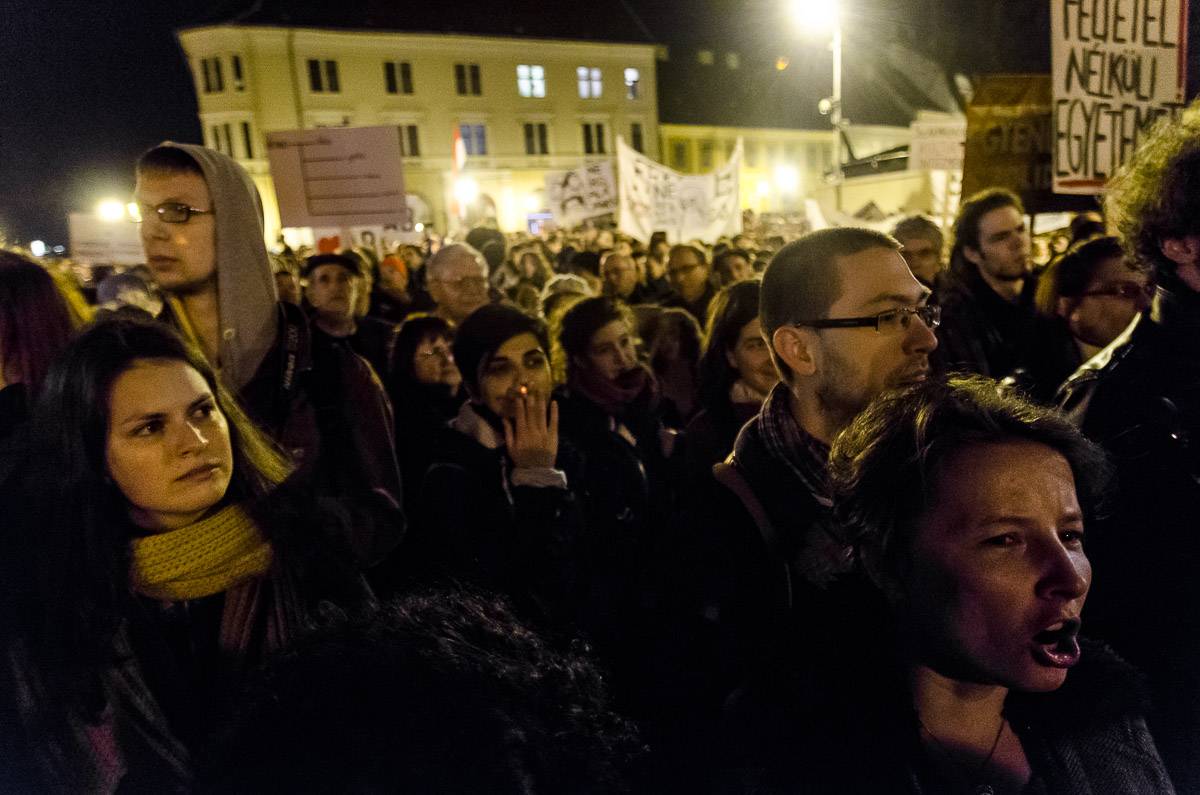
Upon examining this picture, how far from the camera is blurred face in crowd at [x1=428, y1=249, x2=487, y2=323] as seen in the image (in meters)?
4.81

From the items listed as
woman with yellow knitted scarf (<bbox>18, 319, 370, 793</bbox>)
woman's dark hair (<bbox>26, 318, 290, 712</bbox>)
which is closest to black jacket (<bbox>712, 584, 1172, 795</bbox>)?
woman with yellow knitted scarf (<bbox>18, 319, 370, 793</bbox>)

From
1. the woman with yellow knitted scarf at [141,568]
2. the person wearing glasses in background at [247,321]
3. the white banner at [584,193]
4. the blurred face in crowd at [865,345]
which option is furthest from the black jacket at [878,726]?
the white banner at [584,193]

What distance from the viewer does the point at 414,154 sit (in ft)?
138

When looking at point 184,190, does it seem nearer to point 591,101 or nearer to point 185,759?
point 185,759

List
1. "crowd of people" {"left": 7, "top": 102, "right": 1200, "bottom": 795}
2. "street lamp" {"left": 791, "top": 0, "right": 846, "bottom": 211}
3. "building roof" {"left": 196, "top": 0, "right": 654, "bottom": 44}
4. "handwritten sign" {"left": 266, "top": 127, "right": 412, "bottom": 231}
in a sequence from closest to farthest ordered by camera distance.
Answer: "crowd of people" {"left": 7, "top": 102, "right": 1200, "bottom": 795} → "handwritten sign" {"left": 266, "top": 127, "right": 412, "bottom": 231} → "street lamp" {"left": 791, "top": 0, "right": 846, "bottom": 211} → "building roof" {"left": 196, "top": 0, "right": 654, "bottom": 44}

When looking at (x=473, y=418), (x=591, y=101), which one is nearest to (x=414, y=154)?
(x=591, y=101)

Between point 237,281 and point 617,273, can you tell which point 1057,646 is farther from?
point 617,273

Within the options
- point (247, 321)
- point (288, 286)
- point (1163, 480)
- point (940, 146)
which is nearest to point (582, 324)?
point (247, 321)

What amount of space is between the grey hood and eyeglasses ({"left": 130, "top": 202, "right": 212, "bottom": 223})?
0.07m

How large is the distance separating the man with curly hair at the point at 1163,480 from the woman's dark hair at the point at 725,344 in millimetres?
1500

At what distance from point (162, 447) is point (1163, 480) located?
2.10 m

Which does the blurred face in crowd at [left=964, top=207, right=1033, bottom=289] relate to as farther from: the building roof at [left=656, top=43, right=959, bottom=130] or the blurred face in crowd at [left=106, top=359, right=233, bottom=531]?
the building roof at [left=656, top=43, right=959, bottom=130]

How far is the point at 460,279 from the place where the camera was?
480 cm

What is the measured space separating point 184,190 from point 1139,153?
2.59 metres
